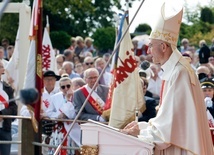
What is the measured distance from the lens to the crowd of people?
23.2ft

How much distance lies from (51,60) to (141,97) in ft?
13.9

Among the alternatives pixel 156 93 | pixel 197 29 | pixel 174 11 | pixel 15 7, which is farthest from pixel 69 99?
pixel 197 29

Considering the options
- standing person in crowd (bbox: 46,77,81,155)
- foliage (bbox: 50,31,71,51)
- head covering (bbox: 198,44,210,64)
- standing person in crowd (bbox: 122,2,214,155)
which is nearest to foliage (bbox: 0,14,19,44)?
foliage (bbox: 50,31,71,51)

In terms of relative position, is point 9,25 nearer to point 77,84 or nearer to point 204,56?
point 204,56

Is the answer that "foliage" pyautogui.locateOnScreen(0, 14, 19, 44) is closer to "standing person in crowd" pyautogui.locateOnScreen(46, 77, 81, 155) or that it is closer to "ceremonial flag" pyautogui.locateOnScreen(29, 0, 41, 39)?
"standing person in crowd" pyautogui.locateOnScreen(46, 77, 81, 155)

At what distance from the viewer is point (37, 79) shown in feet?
37.7

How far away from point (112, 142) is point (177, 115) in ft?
2.00

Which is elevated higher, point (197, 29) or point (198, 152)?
point (197, 29)

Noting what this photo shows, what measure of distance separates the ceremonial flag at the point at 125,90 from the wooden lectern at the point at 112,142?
378 cm

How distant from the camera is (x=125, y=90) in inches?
460

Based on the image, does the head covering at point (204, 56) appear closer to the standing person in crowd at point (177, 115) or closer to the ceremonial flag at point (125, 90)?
the ceremonial flag at point (125, 90)

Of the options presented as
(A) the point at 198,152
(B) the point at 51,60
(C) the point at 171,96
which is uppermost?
(B) the point at 51,60

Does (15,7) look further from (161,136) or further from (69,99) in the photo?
(161,136)

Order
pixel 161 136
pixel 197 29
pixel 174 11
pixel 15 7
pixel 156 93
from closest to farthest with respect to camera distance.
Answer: pixel 161 136, pixel 174 11, pixel 15 7, pixel 156 93, pixel 197 29
